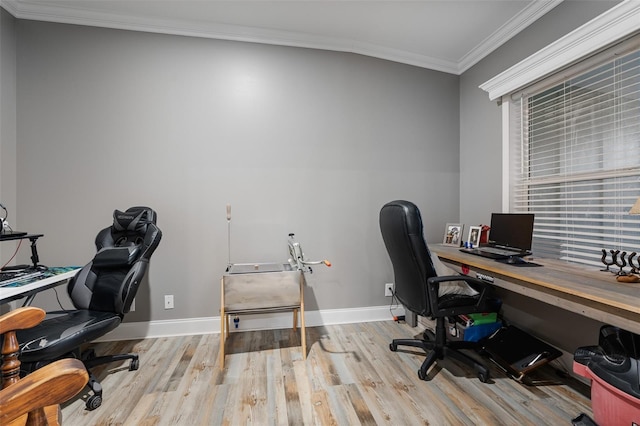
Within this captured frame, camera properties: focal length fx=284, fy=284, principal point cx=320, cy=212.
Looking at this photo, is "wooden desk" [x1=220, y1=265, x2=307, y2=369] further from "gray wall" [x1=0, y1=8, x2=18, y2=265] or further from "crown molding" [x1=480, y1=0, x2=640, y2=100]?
"crown molding" [x1=480, y1=0, x2=640, y2=100]

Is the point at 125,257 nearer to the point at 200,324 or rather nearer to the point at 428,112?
the point at 200,324

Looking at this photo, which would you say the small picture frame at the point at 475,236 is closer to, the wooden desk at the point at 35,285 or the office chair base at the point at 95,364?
the office chair base at the point at 95,364

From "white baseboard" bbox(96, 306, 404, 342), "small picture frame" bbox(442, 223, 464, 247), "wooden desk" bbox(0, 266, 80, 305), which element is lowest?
"white baseboard" bbox(96, 306, 404, 342)

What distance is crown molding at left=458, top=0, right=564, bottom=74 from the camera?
2.17 metres

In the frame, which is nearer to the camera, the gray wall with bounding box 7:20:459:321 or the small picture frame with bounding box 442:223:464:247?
the gray wall with bounding box 7:20:459:321

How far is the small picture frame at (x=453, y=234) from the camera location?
2.76 m

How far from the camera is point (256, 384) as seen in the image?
184 cm

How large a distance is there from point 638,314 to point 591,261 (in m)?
0.97

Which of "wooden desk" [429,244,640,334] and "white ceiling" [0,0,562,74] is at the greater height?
"white ceiling" [0,0,562,74]

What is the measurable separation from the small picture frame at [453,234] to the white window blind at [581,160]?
1.57 feet

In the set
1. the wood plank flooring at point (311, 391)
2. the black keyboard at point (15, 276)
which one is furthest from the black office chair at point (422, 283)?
the black keyboard at point (15, 276)

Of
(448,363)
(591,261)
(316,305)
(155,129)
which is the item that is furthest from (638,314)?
(155,129)

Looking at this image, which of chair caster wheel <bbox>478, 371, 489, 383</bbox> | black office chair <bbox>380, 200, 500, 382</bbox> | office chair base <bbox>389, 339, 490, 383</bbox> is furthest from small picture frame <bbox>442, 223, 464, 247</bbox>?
chair caster wheel <bbox>478, 371, 489, 383</bbox>

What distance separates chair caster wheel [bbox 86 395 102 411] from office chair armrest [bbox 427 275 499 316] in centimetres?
206
